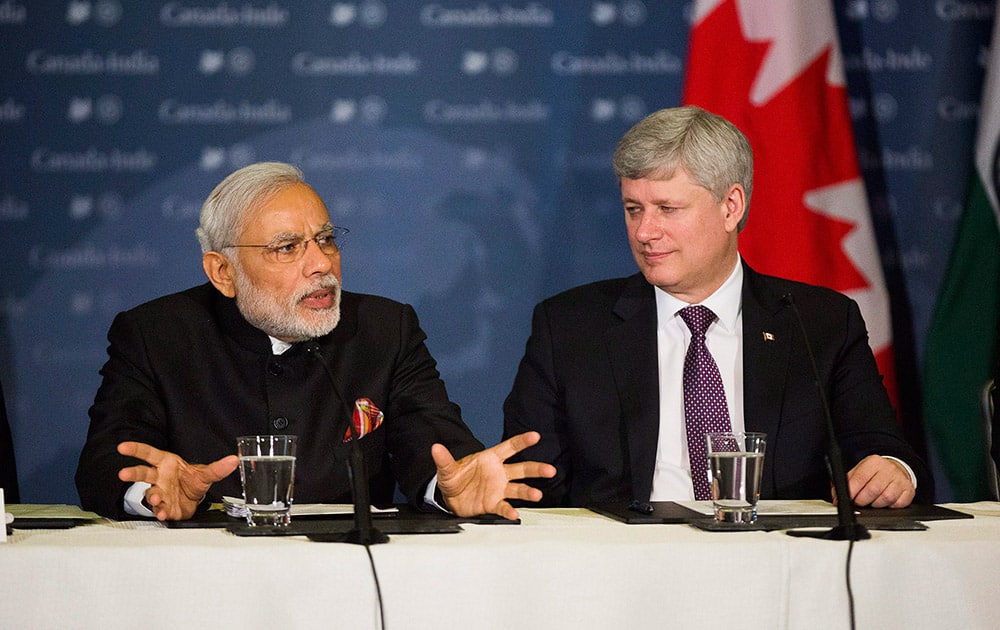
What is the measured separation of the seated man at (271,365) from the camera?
2.94 m

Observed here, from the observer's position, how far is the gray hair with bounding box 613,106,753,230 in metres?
3.03

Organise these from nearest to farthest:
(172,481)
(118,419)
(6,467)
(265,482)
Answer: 1. (265,482)
2. (172,481)
3. (118,419)
4. (6,467)

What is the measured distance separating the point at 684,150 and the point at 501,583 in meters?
1.55

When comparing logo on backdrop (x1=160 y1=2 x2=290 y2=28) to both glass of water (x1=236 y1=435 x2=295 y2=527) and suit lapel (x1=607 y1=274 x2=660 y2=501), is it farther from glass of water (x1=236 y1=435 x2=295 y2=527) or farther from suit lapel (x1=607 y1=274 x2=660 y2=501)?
glass of water (x1=236 y1=435 x2=295 y2=527)

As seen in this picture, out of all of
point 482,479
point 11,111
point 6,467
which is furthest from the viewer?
point 11,111

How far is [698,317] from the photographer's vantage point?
10.1ft

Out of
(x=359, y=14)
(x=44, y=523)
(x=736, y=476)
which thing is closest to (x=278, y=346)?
(x=44, y=523)

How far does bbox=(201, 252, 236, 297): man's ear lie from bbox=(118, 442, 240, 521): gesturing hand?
3.07 ft

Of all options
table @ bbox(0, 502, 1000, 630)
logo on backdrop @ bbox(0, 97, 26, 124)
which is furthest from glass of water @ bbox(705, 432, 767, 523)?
logo on backdrop @ bbox(0, 97, 26, 124)

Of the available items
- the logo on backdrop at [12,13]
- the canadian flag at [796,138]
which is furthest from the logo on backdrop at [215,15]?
the canadian flag at [796,138]

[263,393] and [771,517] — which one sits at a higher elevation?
[263,393]

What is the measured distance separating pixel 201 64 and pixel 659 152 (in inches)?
98.5

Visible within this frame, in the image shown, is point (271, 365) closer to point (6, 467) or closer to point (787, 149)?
point (6, 467)

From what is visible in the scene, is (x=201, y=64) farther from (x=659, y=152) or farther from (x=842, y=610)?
(x=842, y=610)
